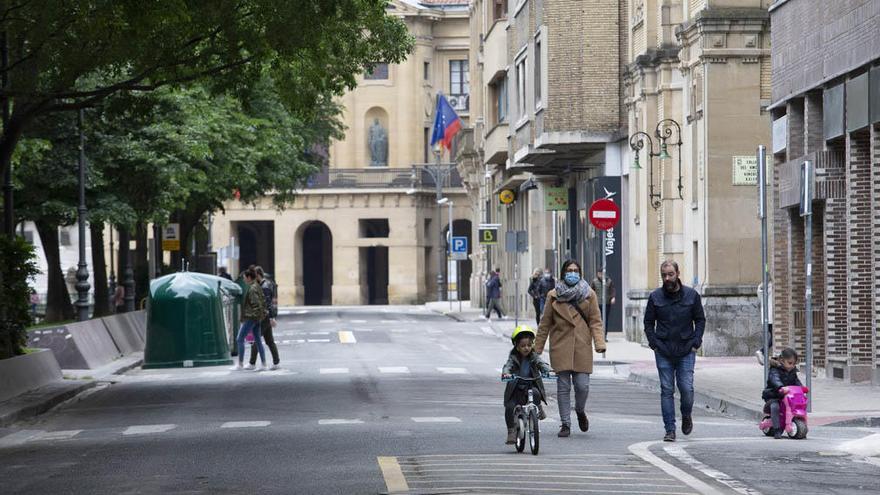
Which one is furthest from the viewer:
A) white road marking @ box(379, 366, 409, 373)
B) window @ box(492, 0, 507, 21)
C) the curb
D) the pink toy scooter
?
window @ box(492, 0, 507, 21)

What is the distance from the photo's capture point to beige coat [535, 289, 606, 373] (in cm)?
1845

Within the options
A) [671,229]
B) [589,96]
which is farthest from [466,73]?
[671,229]

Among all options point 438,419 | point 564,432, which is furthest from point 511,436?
point 438,419

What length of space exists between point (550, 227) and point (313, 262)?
1894 inches

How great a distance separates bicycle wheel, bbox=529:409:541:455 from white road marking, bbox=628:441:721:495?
828mm

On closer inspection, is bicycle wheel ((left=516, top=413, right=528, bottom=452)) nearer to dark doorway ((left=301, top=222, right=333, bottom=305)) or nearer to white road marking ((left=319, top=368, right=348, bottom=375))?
white road marking ((left=319, top=368, right=348, bottom=375))

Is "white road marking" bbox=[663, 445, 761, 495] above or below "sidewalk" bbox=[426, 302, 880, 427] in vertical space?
above

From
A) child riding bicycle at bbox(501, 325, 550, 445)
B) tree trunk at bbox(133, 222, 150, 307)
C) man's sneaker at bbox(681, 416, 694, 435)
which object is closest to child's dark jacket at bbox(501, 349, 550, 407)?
child riding bicycle at bbox(501, 325, 550, 445)

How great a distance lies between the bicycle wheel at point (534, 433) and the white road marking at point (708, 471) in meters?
1.12

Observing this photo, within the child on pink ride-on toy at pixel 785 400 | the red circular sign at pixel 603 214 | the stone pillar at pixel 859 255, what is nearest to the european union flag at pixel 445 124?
the red circular sign at pixel 603 214

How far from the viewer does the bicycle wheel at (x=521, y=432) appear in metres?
16.3

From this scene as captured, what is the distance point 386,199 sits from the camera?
103 meters

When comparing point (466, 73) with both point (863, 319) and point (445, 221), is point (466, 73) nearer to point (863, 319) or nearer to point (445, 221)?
point (445, 221)

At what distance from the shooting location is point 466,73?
10525 centimetres
